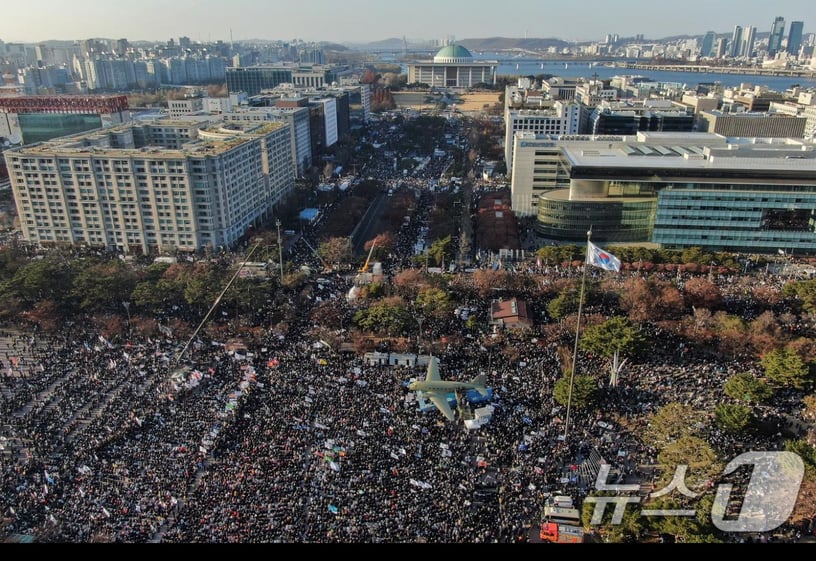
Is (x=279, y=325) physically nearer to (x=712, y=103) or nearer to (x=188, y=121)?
(x=188, y=121)

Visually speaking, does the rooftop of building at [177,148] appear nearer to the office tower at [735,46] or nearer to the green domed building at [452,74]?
the green domed building at [452,74]

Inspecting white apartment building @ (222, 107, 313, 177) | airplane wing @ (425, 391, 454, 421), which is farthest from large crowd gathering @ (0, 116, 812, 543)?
white apartment building @ (222, 107, 313, 177)

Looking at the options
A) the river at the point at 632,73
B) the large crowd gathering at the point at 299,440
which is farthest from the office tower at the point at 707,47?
the large crowd gathering at the point at 299,440

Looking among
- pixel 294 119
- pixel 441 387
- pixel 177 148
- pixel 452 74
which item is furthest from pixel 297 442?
pixel 452 74

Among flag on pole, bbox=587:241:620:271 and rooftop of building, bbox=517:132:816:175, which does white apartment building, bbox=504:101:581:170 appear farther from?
flag on pole, bbox=587:241:620:271

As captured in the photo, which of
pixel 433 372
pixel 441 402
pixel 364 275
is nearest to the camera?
pixel 441 402

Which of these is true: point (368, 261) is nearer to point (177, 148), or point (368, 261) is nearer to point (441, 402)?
point (441, 402)

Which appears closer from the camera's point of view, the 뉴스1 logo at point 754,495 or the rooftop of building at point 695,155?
the 뉴스1 logo at point 754,495
